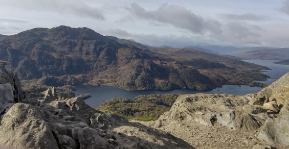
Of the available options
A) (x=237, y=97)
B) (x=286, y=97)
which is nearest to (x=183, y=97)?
(x=237, y=97)

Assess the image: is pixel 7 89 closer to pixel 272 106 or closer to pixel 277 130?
pixel 277 130

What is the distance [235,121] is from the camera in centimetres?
2652

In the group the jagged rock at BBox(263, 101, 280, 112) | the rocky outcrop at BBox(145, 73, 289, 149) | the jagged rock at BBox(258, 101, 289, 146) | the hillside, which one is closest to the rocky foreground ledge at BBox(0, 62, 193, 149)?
the rocky outcrop at BBox(145, 73, 289, 149)

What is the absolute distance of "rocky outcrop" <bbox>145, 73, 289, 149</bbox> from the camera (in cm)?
2342

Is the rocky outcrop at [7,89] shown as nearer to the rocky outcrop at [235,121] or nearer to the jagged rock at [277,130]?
the rocky outcrop at [235,121]

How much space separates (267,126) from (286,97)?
18.1ft

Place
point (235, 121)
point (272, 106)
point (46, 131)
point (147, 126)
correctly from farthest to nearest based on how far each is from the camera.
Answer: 1. point (272, 106)
2. point (147, 126)
3. point (235, 121)
4. point (46, 131)

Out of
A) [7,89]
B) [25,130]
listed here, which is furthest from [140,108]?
[25,130]

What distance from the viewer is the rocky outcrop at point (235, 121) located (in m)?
23.4

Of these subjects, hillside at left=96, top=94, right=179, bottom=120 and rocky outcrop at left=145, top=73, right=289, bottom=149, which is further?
hillside at left=96, top=94, right=179, bottom=120

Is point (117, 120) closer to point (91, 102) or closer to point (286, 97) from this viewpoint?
point (286, 97)

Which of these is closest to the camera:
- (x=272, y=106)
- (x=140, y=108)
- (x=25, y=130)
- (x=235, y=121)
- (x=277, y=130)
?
(x=25, y=130)

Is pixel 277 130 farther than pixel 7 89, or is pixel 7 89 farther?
pixel 277 130

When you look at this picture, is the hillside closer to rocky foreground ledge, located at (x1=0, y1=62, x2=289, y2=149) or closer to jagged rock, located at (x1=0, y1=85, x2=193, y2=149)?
rocky foreground ledge, located at (x1=0, y1=62, x2=289, y2=149)
